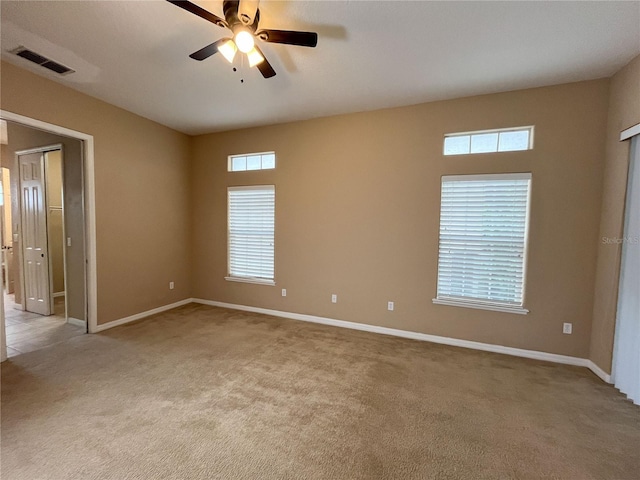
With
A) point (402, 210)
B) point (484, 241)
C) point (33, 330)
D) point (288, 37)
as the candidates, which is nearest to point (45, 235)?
point (33, 330)

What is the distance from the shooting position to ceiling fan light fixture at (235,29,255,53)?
191 cm

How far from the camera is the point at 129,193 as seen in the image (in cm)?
408

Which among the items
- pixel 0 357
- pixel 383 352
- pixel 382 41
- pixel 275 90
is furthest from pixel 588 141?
pixel 0 357

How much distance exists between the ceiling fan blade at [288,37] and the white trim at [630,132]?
2811 mm

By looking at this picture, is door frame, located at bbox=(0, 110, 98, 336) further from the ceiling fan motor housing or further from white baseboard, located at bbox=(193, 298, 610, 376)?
the ceiling fan motor housing

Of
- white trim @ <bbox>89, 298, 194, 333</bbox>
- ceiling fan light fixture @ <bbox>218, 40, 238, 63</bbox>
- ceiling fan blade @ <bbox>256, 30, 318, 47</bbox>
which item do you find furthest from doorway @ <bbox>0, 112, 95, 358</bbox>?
ceiling fan blade @ <bbox>256, 30, 318, 47</bbox>

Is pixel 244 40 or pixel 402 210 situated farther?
pixel 402 210

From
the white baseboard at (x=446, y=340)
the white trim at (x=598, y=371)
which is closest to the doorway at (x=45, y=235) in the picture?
the white baseboard at (x=446, y=340)

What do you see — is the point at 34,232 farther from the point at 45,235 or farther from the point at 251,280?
the point at 251,280

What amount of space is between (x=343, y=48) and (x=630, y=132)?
2.65 meters

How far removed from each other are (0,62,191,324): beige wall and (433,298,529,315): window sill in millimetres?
4226

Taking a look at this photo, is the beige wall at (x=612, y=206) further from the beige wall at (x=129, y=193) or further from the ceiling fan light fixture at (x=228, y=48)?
the beige wall at (x=129, y=193)

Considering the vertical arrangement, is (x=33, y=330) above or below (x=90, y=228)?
below

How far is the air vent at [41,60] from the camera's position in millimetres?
2580
